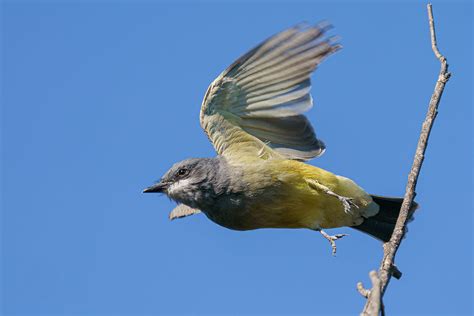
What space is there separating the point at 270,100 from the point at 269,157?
63 cm

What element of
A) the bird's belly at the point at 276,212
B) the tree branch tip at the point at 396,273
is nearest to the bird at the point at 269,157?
the bird's belly at the point at 276,212

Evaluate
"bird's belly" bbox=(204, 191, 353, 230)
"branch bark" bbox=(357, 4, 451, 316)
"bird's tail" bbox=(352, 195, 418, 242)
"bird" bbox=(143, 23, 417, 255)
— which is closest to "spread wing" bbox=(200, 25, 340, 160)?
"bird" bbox=(143, 23, 417, 255)

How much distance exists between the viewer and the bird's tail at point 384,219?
893cm

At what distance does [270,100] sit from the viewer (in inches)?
335

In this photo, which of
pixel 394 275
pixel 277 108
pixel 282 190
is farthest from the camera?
Result: pixel 277 108

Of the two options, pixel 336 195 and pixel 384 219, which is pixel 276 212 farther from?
pixel 384 219

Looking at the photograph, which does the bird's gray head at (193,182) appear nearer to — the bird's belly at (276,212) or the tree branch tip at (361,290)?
the bird's belly at (276,212)

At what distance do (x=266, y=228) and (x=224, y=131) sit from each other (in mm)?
1224

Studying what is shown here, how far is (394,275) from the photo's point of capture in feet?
18.8

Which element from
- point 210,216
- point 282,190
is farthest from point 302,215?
point 210,216

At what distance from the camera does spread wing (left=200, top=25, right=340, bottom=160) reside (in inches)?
318

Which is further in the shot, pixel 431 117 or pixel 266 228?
pixel 266 228

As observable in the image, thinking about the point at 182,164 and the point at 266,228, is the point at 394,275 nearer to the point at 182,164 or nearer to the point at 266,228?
the point at 266,228

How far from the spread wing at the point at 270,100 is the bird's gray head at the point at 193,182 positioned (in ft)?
1.55
